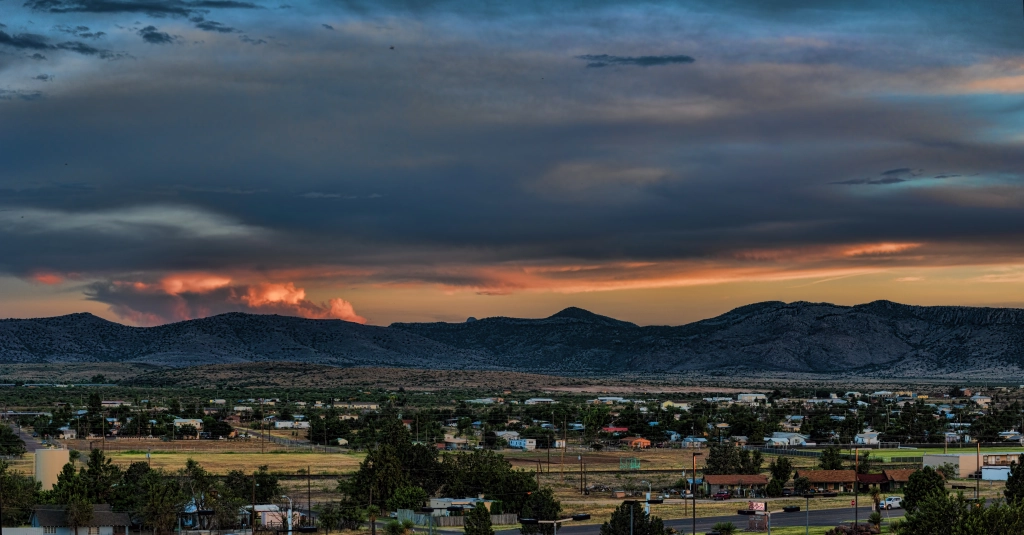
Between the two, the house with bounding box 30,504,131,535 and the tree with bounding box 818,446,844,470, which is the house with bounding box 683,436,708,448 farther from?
the house with bounding box 30,504,131,535

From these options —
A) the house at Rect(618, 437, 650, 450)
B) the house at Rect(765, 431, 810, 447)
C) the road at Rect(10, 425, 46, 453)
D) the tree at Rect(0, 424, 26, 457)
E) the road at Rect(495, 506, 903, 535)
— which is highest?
the tree at Rect(0, 424, 26, 457)

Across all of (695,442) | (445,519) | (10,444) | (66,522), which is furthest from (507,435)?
(66,522)

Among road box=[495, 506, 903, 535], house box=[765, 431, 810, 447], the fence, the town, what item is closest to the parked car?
the town

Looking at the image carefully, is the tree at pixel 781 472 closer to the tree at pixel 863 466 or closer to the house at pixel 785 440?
the tree at pixel 863 466

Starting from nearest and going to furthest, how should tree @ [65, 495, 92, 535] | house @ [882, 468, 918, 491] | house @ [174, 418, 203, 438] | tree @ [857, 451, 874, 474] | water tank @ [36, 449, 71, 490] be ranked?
tree @ [65, 495, 92, 535] → water tank @ [36, 449, 71, 490] → house @ [882, 468, 918, 491] → tree @ [857, 451, 874, 474] → house @ [174, 418, 203, 438]

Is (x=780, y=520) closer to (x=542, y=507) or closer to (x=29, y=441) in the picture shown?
(x=542, y=507)

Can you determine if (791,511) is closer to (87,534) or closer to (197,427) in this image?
(87,534)
